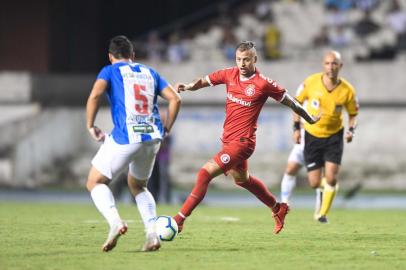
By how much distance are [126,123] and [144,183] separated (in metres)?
0.71

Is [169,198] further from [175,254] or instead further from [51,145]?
[175,254]

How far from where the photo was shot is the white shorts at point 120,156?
380 inches

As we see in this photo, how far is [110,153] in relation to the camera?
9.68 m

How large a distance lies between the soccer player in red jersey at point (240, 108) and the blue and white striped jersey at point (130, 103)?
4.47 ft

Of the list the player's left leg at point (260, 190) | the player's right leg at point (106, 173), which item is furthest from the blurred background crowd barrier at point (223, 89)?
the player's right leg at point (106, 173)

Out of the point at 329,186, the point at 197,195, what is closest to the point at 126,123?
the point at 197,195

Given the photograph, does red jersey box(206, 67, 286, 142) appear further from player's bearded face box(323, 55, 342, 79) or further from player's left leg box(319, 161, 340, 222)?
player's left leg box(319, 161, 340, 222)

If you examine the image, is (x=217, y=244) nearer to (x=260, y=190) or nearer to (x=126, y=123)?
(x=260, y=190)

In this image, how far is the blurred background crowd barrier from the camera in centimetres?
2780

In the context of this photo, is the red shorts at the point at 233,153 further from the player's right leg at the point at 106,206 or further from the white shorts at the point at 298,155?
the white shorts at the point at 298,155

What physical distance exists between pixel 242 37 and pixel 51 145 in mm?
6260

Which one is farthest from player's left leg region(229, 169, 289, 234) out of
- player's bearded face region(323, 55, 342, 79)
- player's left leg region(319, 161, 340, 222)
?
player's bearded face region(323, 55, 342, 79)

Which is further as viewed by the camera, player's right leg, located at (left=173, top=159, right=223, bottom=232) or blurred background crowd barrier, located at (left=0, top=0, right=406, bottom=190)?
blurred background crowd barrier, located at (left=0, top=0, right=406, bottom=190)

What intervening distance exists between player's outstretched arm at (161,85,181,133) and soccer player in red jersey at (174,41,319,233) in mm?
1196
